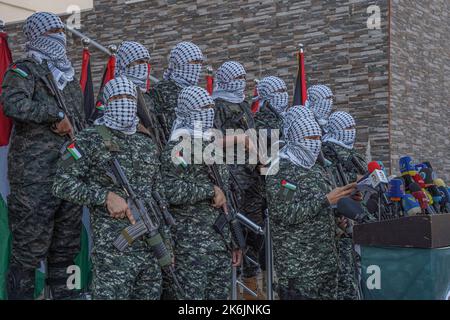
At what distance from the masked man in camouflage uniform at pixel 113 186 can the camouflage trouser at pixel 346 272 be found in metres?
1.51

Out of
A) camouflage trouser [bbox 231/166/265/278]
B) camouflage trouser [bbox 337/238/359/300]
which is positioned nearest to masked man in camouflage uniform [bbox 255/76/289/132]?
camouflage trouser [bbox 231/166/265/278]

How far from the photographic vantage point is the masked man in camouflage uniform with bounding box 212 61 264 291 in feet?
17.0

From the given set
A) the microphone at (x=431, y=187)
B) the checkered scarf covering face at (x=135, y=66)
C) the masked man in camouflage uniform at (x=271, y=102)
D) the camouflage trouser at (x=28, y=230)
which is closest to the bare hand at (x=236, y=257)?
the camouflage trouser at (x=28, y=230)

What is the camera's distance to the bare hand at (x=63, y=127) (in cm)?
402

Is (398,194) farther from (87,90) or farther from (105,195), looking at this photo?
(87,90)

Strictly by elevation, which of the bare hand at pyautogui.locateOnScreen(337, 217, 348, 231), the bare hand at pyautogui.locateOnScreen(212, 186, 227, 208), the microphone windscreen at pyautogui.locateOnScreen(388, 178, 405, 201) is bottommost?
the bare hand at pyautogui.locateOnScreen(337, 217, 348, 231)

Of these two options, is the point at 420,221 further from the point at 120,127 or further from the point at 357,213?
the point at 120,127

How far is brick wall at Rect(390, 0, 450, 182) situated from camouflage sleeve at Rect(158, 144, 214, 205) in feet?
15.5

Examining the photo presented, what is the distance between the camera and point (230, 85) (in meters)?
5.38

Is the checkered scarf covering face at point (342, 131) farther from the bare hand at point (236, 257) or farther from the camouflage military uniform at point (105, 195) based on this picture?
the camouflage military uniform at point (105, 195)

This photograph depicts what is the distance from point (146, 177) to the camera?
3525 millimetres

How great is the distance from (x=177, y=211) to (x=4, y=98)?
129 cm

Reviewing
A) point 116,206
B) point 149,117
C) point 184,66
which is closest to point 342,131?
point 184,66

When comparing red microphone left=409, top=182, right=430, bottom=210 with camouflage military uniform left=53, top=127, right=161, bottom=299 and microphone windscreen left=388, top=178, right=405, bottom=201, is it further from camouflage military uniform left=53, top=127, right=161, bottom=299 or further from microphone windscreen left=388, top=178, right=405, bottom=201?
camouflage military uniform left=53, top=127, right=161, bottom=299
